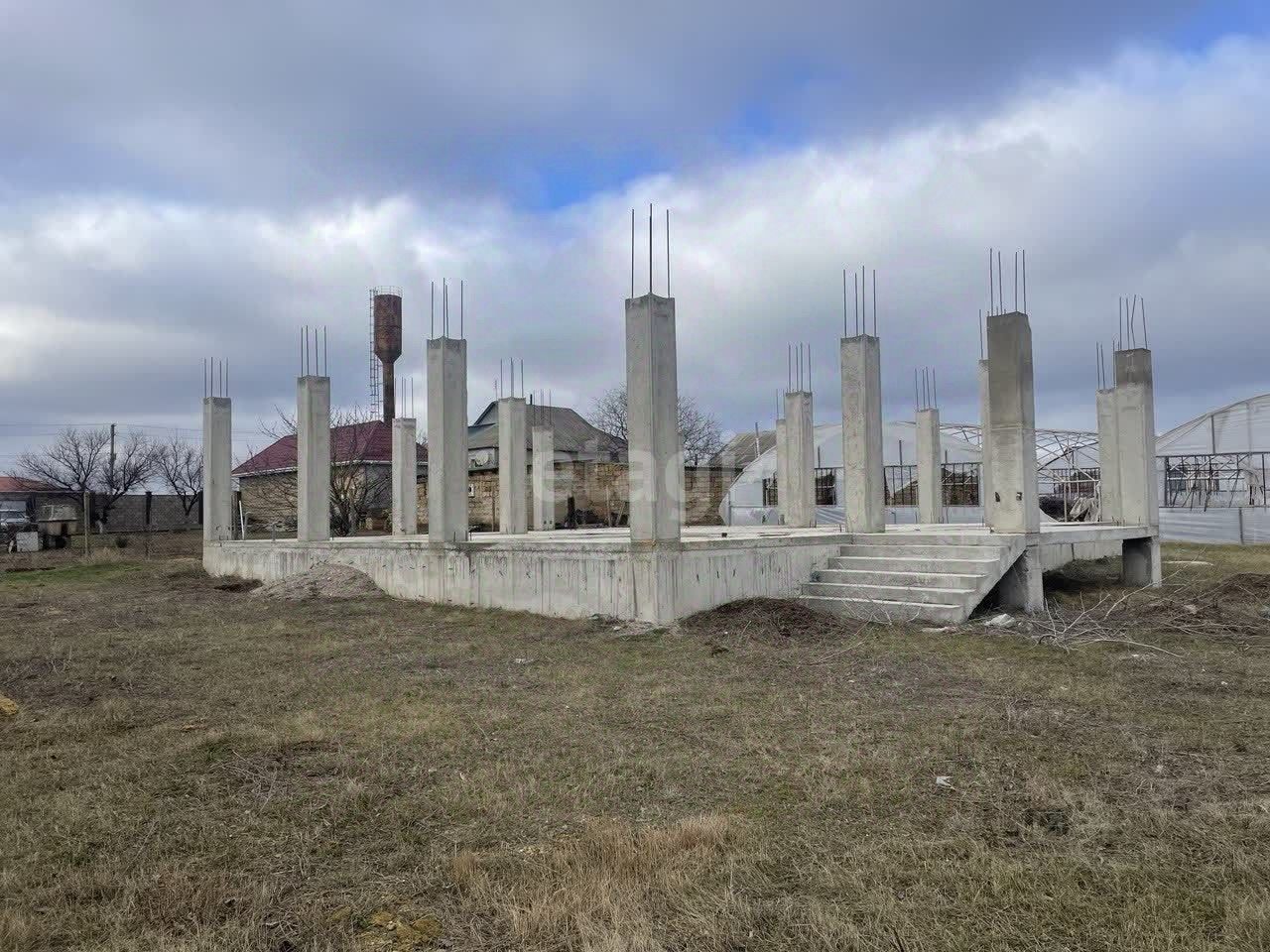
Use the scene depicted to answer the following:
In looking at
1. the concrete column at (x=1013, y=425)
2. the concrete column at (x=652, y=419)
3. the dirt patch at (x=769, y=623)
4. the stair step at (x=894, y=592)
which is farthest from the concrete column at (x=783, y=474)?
the concrete column at (x=652, y=419)

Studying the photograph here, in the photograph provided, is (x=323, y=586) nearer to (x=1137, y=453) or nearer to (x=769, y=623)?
(x=769, y=623)

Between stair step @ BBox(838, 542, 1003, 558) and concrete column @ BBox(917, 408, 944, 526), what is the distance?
7239 millimetres

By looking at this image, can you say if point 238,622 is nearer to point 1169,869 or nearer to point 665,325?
point 665,325

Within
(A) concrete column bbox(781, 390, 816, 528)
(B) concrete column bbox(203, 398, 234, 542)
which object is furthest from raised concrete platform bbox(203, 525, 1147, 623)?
(B) concrete column bbox(203, 398, 234, 542)

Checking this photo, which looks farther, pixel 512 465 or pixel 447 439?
pixel 512 465

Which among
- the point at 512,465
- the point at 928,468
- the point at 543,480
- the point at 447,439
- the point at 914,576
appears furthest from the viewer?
the point at 543,480

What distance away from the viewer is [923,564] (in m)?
11.8

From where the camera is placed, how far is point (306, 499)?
17.1 m

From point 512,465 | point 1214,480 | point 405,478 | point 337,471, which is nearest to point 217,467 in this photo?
point 405,478

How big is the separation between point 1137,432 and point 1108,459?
2228mm

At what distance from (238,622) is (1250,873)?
37.7 ft

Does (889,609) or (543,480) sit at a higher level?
(543,480)

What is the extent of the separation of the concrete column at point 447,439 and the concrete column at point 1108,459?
35.6ft

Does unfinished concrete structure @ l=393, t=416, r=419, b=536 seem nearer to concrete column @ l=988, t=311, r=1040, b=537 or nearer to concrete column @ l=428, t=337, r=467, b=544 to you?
concrete column @ l=428, t=337, r=467, b=544
